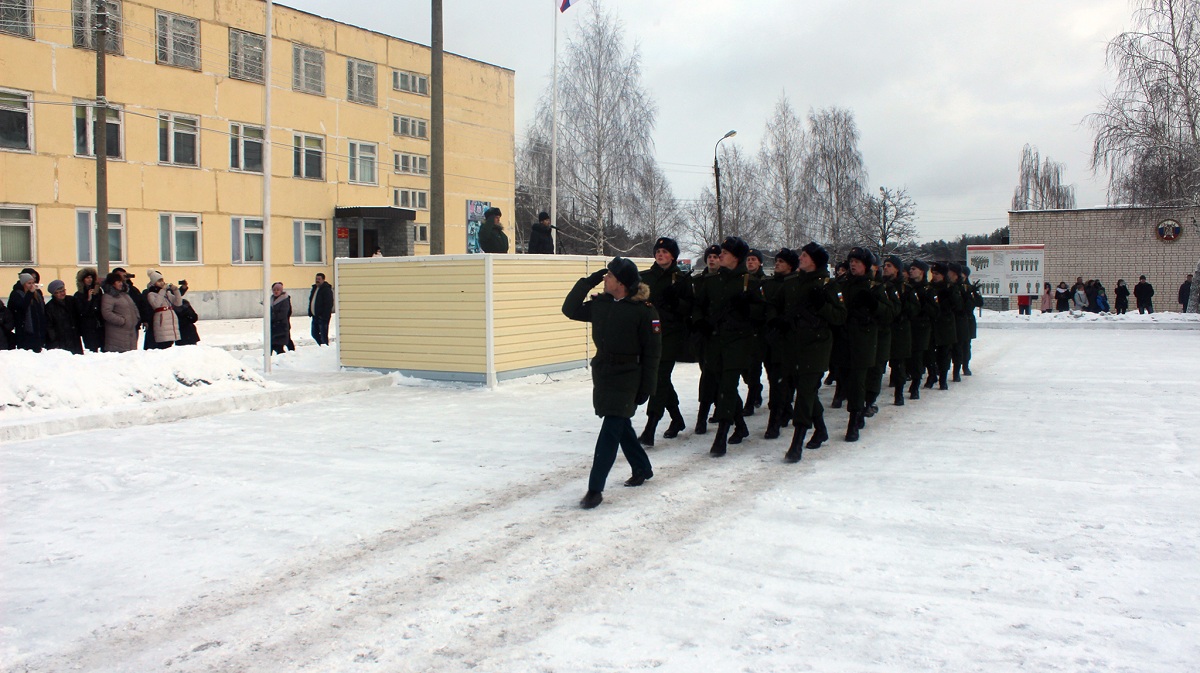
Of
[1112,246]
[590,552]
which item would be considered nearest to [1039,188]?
[1112,246]

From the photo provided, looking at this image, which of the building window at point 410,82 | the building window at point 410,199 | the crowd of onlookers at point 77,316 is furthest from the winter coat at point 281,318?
the building window at point 410,82

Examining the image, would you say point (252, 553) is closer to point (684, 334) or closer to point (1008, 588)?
point (1008, 588)

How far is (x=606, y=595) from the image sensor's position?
4809 mm

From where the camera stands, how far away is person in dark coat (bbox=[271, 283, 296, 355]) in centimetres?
1759

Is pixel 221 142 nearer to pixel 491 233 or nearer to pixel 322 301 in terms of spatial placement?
pixel 322 301

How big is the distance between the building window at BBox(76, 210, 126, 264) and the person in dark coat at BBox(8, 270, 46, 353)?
14.8m

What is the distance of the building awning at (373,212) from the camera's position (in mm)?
34188

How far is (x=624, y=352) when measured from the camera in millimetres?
6648

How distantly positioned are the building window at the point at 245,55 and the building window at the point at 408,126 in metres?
6.11

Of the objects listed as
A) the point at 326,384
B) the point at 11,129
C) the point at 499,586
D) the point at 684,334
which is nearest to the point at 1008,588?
the point at 499,586

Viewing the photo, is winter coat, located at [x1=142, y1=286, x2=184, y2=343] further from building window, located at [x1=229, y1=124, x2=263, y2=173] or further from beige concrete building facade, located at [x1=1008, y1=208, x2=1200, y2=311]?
beige concrete building facade, located at [x1=1008, y1=208, x2=1200, y2=311]

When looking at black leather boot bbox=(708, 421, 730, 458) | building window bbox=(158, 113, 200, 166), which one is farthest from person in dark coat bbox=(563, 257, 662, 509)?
building window bbox=(158, 113, 200, 166)

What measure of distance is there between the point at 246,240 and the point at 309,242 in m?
2.64

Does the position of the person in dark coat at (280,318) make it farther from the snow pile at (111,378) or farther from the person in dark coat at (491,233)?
the snow pile at (111,378)
